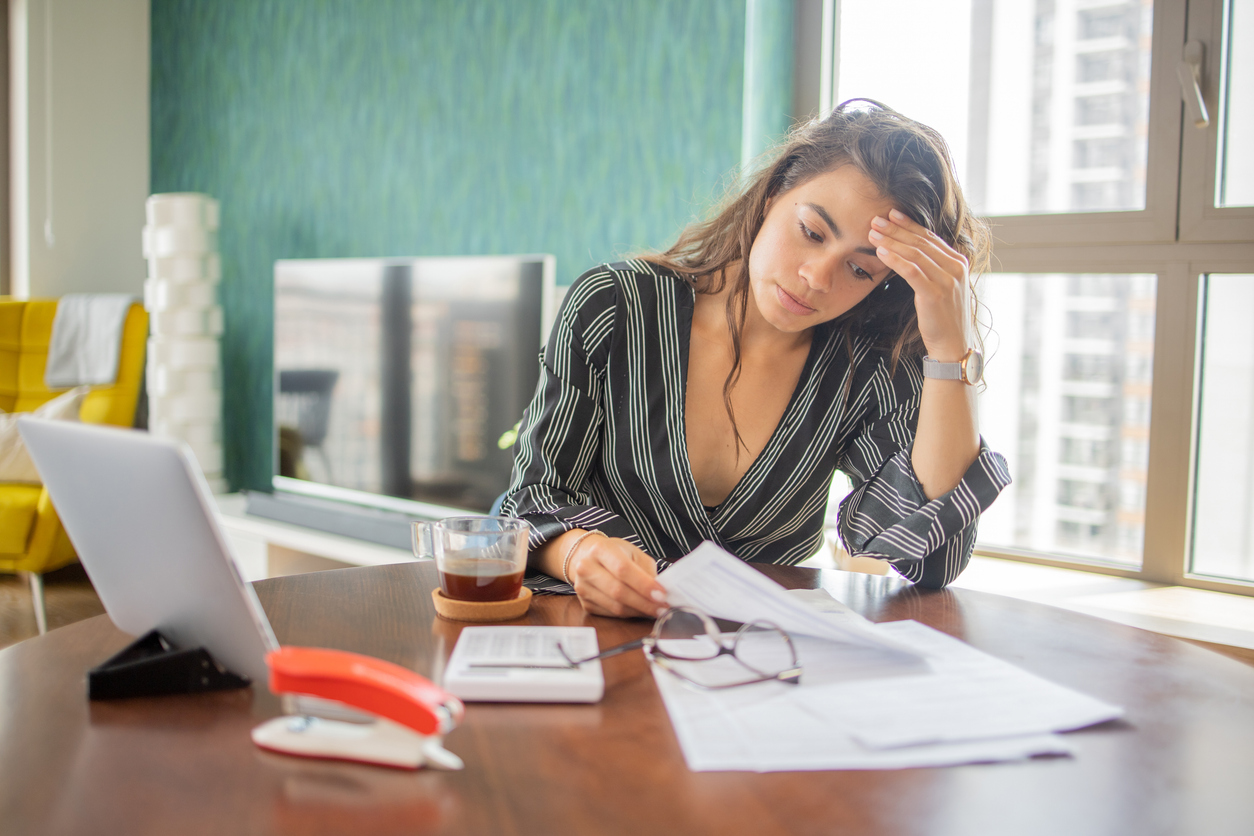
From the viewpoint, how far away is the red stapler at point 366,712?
0.53m

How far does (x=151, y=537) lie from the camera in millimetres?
597

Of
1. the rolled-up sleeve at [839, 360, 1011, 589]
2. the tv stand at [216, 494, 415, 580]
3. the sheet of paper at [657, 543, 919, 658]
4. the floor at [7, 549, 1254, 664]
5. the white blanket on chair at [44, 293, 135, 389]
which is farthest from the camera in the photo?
the white blanket on chair at [44, 293, 135, 389]

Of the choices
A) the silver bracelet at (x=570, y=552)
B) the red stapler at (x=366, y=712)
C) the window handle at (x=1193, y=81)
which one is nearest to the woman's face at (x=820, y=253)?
the silver bracelet at (x=570, y=552)

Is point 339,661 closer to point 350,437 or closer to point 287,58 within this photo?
point 350,437

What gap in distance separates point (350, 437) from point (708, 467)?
2.25 meters

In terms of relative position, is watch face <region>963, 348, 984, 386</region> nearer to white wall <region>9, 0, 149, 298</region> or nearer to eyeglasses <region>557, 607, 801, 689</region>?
eyeglasses <region>557, 607, 801, 689</region>

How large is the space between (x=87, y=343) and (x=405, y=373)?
1295 millimetres

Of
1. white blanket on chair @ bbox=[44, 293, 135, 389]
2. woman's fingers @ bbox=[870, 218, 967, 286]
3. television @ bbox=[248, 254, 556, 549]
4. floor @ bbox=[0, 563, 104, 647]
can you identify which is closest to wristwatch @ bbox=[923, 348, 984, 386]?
woman's fingers @ bbox=[870, 218, 967, 286]

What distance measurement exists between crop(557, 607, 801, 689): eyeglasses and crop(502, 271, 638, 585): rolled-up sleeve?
27 cm

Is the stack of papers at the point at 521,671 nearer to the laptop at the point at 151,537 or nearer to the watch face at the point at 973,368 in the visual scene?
the laptop at the point at 151,537

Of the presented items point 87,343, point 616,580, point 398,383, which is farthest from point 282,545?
point 616,580

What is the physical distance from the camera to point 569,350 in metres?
1.17

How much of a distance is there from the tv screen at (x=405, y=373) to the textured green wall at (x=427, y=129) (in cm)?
21

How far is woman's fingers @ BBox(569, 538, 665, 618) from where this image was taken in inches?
32.9
